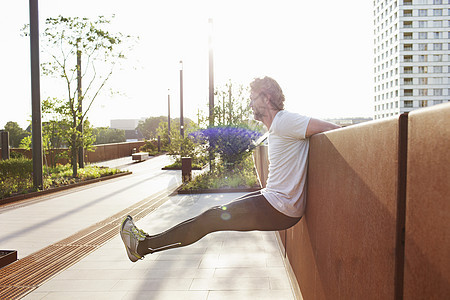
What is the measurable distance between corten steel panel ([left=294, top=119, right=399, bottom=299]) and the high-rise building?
5612 inches

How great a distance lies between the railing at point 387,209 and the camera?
3.32 feet

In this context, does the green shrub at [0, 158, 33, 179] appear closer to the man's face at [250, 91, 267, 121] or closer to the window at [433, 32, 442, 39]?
the man's face at [250, 91, 267, 121]

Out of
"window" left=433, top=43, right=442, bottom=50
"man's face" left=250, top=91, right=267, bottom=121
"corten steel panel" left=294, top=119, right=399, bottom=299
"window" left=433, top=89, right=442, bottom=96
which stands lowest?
"corten steel panel" left=294, top=119, right=399, bottom=299

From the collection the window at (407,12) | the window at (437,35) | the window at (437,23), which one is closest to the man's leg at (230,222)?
the window at (407,12)

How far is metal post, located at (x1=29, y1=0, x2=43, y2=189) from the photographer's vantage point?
11469 mm

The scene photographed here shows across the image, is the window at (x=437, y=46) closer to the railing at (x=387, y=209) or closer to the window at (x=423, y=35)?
the window at (x=423, y=35)

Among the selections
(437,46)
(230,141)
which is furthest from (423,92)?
(230,141)

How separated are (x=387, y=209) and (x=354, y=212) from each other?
405mm

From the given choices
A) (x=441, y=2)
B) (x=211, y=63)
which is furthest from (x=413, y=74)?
(x=211, y=63)

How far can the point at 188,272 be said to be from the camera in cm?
426

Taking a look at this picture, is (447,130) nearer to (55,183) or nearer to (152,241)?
(152,241)

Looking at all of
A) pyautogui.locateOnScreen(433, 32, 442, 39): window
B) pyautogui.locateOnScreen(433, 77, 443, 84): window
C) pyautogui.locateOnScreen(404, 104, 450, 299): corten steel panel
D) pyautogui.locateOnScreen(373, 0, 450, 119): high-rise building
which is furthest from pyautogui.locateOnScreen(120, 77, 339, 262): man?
pyautogui.locateOnScreen(433, 77, 443, 84): window

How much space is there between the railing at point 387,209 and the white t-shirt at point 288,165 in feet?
1.84

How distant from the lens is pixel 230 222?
3125 mm
